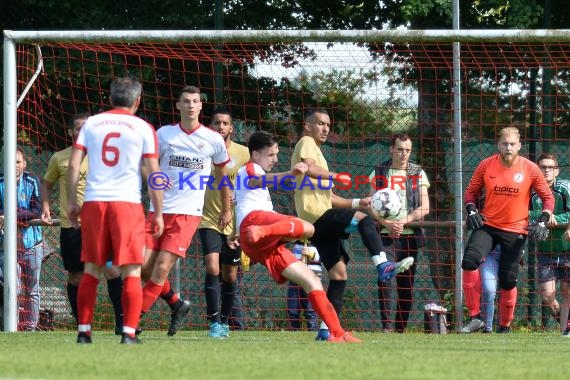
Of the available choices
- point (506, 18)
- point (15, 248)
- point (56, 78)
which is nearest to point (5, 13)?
point (56, 78)

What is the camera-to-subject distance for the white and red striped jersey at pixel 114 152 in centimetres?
868

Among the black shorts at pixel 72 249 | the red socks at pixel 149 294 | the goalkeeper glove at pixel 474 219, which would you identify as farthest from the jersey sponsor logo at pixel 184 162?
the goalkeeper glove at pixel 474 219

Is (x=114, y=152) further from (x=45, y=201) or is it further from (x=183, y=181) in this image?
(x=45, y=201)

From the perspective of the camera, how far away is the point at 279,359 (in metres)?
7.78

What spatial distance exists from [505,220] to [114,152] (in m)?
4.59

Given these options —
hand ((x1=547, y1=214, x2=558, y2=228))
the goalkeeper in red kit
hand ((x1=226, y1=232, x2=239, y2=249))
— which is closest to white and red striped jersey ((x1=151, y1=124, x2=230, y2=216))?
hand ((x1=226, y1=232, x2=239, y2=249))

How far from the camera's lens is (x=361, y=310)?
1381 centimetres

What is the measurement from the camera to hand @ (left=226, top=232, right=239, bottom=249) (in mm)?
11594

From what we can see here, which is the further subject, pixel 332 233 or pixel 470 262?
pixel 470 262

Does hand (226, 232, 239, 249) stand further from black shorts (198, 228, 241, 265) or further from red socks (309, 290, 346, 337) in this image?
red socks (309, 290, 346, 337)

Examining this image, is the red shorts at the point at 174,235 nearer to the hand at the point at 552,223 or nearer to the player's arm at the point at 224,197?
the player's arm at the point at 224,197

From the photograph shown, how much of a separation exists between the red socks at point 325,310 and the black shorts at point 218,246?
1986 millimetres

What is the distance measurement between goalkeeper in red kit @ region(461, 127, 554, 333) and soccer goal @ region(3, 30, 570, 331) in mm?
936

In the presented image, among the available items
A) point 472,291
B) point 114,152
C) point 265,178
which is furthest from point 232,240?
point 114,152
